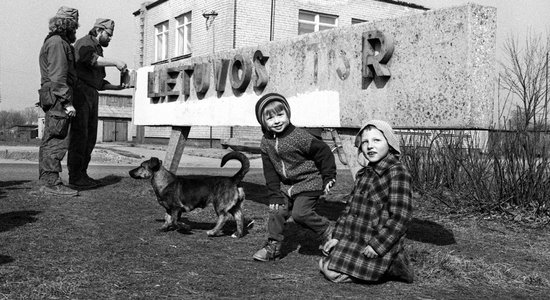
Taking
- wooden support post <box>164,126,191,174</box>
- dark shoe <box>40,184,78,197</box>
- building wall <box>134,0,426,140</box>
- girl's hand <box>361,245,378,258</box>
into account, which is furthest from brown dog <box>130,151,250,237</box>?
building wall <box>134,0,426,140</box>

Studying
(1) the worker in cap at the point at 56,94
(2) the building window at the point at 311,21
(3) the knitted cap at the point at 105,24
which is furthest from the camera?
(2) the building window at the point at 311,21

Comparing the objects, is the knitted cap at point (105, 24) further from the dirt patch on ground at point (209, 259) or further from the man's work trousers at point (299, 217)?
the man's work trousers at point (299, 217)

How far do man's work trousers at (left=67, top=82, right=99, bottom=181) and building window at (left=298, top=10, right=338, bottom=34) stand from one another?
18.3 m

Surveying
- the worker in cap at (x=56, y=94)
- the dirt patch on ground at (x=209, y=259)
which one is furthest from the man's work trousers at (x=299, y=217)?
the worker in cap at (x=56, y=94)

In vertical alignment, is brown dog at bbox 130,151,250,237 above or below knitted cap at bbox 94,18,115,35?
below

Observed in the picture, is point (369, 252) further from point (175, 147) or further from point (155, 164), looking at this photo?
point (175, 147)

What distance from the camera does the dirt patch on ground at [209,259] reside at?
383cm

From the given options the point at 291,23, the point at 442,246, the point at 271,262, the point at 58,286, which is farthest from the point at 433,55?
the point at 291,23

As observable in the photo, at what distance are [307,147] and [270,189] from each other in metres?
0.46

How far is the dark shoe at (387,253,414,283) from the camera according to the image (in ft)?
13.7

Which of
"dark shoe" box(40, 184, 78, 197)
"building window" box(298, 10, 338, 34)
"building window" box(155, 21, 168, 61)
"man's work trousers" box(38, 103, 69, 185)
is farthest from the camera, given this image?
"building window" box(155, 21, 168, 61)

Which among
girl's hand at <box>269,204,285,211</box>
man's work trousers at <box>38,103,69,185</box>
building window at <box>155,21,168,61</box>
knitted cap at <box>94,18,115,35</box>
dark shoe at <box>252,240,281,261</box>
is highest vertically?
building window at <box>155,21,168,61</box>

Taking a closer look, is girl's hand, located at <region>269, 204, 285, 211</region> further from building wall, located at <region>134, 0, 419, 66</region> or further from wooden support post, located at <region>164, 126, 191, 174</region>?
building wall, located at <region>134, 0, 419, 66</region>

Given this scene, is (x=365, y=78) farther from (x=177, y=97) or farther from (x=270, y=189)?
(x=177, y=97)
